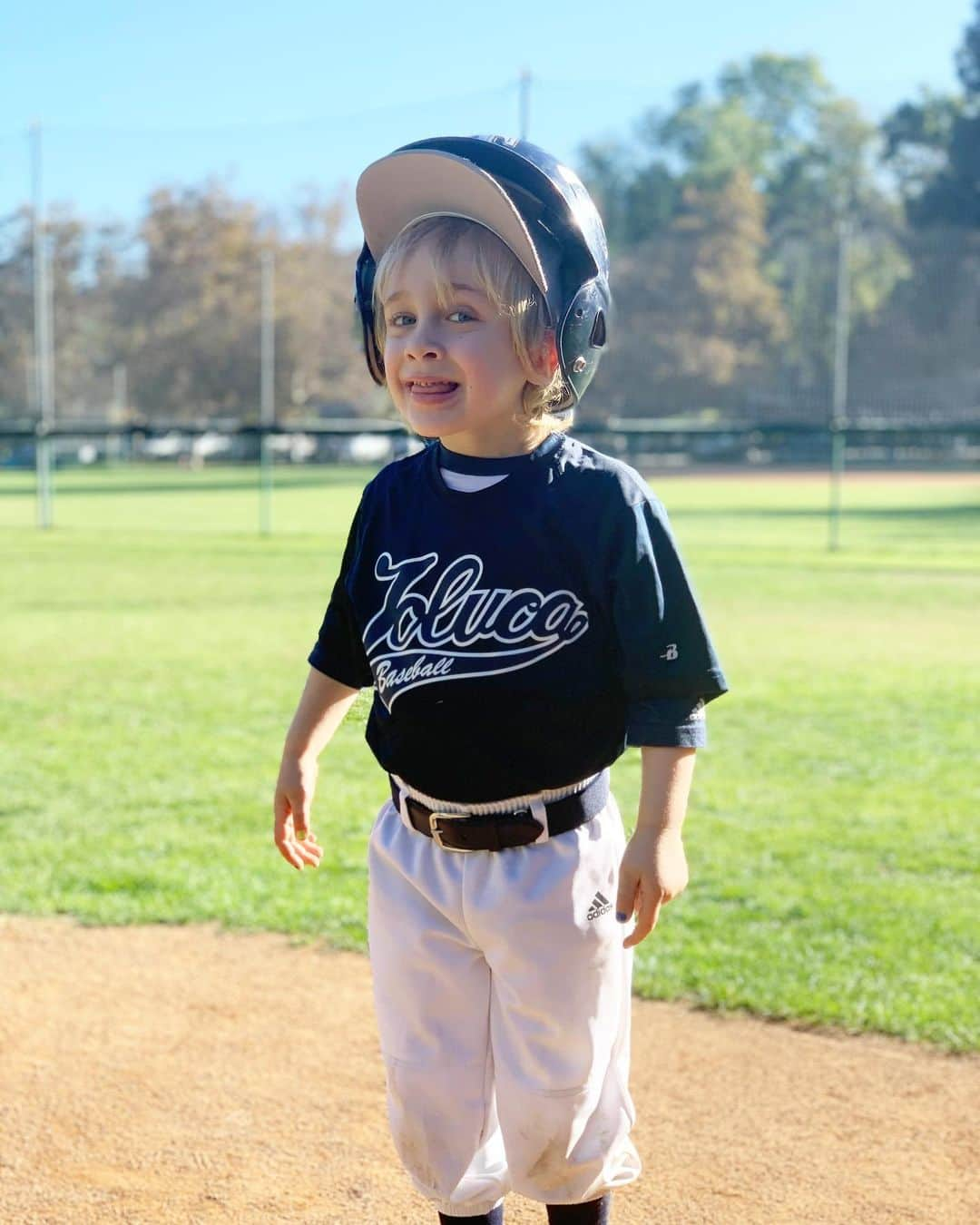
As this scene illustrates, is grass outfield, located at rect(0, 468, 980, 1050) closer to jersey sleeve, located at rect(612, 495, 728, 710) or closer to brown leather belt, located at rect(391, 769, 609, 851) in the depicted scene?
brown leather belt, located at rect(391, 769, 609, 851)

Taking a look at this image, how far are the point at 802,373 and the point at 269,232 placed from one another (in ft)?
64.3

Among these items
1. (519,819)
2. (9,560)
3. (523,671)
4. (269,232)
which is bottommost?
(9,560)

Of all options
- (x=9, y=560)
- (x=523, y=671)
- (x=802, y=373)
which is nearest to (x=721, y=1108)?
(x=523, y=671)

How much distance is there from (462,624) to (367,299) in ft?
1.73

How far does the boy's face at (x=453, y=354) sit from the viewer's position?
74.5 inches

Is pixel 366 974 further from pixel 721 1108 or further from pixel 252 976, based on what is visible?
pixel 721 1108

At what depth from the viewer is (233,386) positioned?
40062mm

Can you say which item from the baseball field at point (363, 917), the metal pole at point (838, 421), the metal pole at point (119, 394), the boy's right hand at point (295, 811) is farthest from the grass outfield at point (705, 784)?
the metal pole at point (119, 394)

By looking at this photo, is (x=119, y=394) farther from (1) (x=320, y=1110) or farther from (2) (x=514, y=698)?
(2) (x=514, y=698)

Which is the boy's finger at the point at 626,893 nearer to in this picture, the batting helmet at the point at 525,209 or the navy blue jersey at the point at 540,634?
the navy blue jersey at the point at 540,634

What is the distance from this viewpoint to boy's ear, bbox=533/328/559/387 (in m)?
1.93

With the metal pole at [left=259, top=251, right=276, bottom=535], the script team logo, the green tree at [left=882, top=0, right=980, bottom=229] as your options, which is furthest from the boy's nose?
the green tree at [left=882, top=0, right=980, bottom=229]

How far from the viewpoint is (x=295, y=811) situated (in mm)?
2199

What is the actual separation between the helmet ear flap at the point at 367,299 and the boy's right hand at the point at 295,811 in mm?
599
